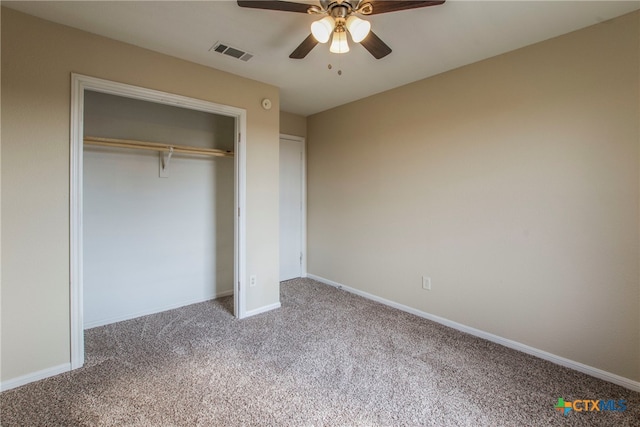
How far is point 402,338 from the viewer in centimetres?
264

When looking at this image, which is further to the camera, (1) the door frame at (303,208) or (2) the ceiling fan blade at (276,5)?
(1) the door frame at (303,208)

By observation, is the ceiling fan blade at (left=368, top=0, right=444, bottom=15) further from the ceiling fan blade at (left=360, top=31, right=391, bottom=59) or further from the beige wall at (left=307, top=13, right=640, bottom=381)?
the beige wall at (left=307, top=13, right=640, bottom=381)

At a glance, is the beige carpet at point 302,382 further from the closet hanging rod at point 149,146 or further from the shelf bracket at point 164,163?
the closet hanging rod at point 149,146

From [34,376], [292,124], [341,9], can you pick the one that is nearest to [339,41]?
[341,9]

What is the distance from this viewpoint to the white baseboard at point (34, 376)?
6.29 ft

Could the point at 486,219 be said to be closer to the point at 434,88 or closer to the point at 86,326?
the point at 434,88

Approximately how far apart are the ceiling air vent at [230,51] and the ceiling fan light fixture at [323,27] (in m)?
1.08

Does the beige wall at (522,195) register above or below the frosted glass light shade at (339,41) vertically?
below

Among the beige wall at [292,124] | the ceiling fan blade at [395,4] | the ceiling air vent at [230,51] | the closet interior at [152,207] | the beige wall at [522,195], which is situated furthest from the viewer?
the beige wall at [292,124]

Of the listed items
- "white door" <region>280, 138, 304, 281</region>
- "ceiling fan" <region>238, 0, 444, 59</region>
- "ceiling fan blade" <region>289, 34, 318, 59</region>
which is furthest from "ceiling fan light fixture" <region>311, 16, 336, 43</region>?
"white door" <region>280, 138, 304, 281</region>

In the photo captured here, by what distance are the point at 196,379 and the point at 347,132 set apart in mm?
3085

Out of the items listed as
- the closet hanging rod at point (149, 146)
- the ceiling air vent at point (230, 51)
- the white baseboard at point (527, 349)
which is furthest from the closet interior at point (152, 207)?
the white baseboard at point (527, 349)

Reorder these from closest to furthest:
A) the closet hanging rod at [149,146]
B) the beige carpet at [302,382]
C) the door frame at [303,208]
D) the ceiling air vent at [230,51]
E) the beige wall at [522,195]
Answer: the beige carpet at [302,382], the beige wall at [522,195], the ceiling air vent at [230,51], the closet hanging rod at [149,146], the door frame at [303,208]

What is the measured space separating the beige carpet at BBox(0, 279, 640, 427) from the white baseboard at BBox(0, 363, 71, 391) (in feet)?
0.22
